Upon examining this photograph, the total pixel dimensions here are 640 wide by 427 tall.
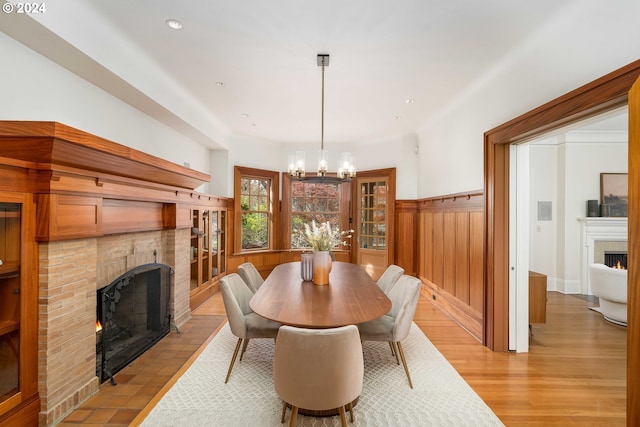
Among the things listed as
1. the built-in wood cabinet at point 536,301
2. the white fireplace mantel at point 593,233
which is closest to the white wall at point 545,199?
the white fireplace mantel at point 593,233

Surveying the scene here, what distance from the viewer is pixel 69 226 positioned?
1938mm

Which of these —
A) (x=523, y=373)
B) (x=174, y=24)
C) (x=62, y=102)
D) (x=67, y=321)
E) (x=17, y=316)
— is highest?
(x=174, y=24)

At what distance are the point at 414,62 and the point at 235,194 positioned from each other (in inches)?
149

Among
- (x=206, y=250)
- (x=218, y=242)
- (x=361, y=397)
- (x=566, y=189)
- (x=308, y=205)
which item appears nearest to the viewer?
(x=361, y=397)

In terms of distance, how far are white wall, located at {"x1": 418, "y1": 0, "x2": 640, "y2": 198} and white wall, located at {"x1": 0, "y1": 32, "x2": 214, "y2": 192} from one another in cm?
374

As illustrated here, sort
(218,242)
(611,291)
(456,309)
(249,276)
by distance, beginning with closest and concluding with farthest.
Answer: (249,276)
(611,291)
(456,309)
(218,242)

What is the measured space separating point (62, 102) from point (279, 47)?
70.0 inches

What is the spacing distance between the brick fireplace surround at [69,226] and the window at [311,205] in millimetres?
3510

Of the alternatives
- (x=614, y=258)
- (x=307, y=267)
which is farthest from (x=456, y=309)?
(x=614, y=258)

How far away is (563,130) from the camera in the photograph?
2441mm

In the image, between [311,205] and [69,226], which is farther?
[311,205]

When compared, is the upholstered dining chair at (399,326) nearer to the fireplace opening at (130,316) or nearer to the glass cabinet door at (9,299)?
the fireplace opening at (130,316)

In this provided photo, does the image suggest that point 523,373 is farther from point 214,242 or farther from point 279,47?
point 214,242

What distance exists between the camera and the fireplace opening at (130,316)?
2.39 metres
